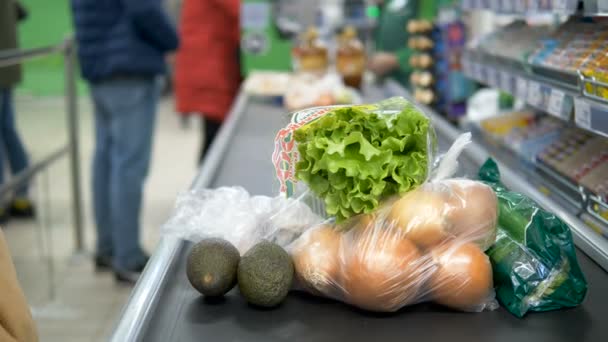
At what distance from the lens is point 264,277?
39.9 inches

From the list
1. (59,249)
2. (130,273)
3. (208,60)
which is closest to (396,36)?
(208,60)

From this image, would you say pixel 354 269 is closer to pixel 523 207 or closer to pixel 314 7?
pixel 523 207

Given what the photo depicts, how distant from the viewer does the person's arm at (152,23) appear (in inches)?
114

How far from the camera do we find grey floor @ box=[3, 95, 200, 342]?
9.82 feet

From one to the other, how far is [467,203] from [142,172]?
252cm

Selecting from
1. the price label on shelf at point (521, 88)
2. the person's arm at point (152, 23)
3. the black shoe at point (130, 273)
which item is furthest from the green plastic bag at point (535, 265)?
the black shoe at point (130, 273)

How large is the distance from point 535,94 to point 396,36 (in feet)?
8.30

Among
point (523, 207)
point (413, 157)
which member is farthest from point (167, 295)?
point (523, 207)

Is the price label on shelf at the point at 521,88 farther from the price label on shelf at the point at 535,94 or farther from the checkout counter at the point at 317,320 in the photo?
the checkout counter at the point at 317,320

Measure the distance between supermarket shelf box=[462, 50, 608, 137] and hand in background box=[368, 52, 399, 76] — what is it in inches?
59.2

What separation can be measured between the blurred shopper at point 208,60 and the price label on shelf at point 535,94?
8.21ft

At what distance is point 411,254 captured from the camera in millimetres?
996

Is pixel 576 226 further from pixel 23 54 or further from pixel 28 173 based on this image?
pixel 28 173

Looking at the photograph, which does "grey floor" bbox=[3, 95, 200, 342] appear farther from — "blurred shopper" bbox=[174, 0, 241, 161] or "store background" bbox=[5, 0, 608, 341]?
"blurred shopper" bbox=[174, 0, 241, 161]
